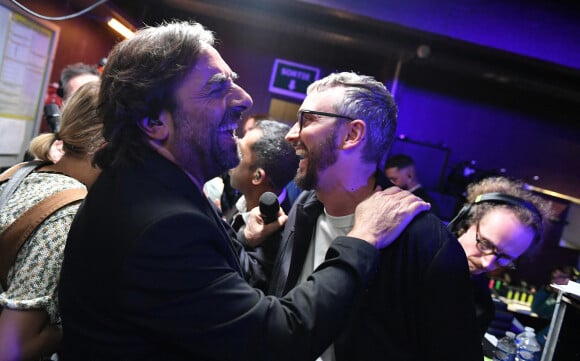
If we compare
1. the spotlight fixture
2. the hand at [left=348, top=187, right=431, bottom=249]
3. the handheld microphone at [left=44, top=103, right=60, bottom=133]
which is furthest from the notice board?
the hand at [left=348, top=187, right=431, bottom=249]

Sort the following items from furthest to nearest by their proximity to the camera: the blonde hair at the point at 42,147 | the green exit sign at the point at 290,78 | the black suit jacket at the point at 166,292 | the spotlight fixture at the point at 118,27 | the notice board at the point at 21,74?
1. the green exit sign at the point at 290,78
2. the spotlight fixture at the point at 118,27
3. the notice board at the point at 21,74
4. the blonde hair at the point at 42,147
5. the black suit jacket at the point at 166,292

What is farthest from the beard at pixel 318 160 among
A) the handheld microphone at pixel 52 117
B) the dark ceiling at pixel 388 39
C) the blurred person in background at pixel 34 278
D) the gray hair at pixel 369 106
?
the dark ceiling at pixel 388 39

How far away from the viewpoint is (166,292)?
0.91m

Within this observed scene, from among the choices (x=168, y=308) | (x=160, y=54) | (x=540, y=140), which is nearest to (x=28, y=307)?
(x=168, y=308)

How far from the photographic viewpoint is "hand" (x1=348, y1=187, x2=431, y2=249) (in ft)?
4.09

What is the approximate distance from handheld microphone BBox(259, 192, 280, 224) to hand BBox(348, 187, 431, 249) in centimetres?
70

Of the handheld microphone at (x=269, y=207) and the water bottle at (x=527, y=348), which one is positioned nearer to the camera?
the handheld microphone at (x=269, y=207)

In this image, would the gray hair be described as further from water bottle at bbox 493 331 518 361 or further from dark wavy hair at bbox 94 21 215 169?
water bottle at bbox 493 331 518 361

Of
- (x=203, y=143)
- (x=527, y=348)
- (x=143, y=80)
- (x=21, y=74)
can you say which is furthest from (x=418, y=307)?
(x=21, y=74)

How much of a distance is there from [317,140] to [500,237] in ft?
3.76

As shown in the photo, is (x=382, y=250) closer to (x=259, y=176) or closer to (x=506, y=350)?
(x=259, y=176)

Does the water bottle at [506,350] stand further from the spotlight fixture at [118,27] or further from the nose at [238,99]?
the spotlight fixture at [118,27]

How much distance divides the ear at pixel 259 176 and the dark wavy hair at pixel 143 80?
1.48 meters

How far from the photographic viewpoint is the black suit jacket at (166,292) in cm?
91
